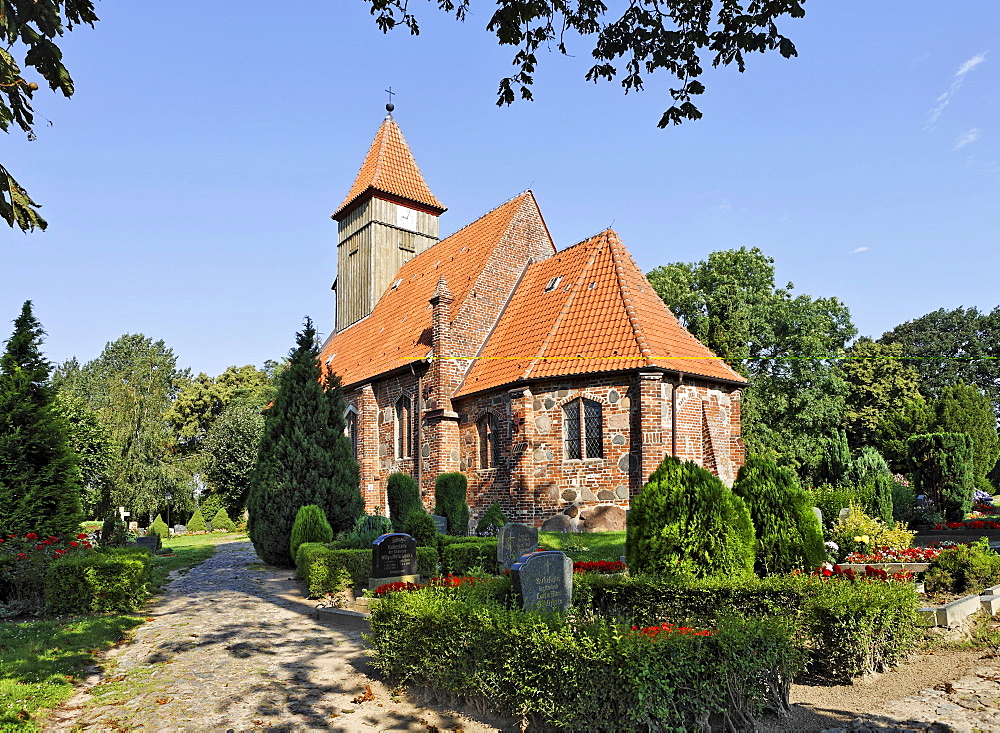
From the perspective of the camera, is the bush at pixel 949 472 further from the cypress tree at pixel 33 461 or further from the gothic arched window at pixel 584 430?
the cypress tree at pixel 33 461

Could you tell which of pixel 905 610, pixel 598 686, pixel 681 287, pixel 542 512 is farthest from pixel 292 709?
pixel 681 287

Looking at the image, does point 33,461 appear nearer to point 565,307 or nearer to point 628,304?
point 565,307

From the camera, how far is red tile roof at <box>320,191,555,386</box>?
23453 mm

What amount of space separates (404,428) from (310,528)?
9508 mm

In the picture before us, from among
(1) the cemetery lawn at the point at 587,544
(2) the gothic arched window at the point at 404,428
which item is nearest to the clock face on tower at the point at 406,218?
(2) the gothic arched window at the point at 404,428

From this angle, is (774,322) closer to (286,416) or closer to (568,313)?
(568,313)

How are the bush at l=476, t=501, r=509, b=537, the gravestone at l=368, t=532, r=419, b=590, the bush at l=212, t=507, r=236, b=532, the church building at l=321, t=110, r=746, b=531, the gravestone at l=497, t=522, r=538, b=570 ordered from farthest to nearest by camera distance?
the bush at l=212, t=507, r=236, b=532 → the church building at l=321, t=110, r=746, b=531 → the bush at l=476, t=501, r=509, b=537 → the gravestone at l=497, t=522, r=538, b=570 → the gravestone at l=368, t=532, r=419, b=590

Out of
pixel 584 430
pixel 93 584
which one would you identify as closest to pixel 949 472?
pixel 584 430

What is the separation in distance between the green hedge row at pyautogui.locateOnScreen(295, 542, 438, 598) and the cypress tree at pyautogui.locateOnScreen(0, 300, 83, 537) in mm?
6075

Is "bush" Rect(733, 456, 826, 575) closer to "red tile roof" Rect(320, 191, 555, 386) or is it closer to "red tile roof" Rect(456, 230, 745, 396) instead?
"red tile roof" Rect(456, 230, 745, 396)

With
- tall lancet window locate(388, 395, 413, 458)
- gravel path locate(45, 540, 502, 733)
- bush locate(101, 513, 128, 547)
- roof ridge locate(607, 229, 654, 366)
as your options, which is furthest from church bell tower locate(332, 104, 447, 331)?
gravel path locate(45, 540, 502, 733)

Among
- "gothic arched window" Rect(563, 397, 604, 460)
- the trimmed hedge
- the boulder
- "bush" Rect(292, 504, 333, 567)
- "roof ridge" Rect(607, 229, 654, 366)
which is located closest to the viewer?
the trimmed hedge

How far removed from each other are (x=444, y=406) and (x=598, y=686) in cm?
1619

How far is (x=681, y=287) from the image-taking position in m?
32.3
